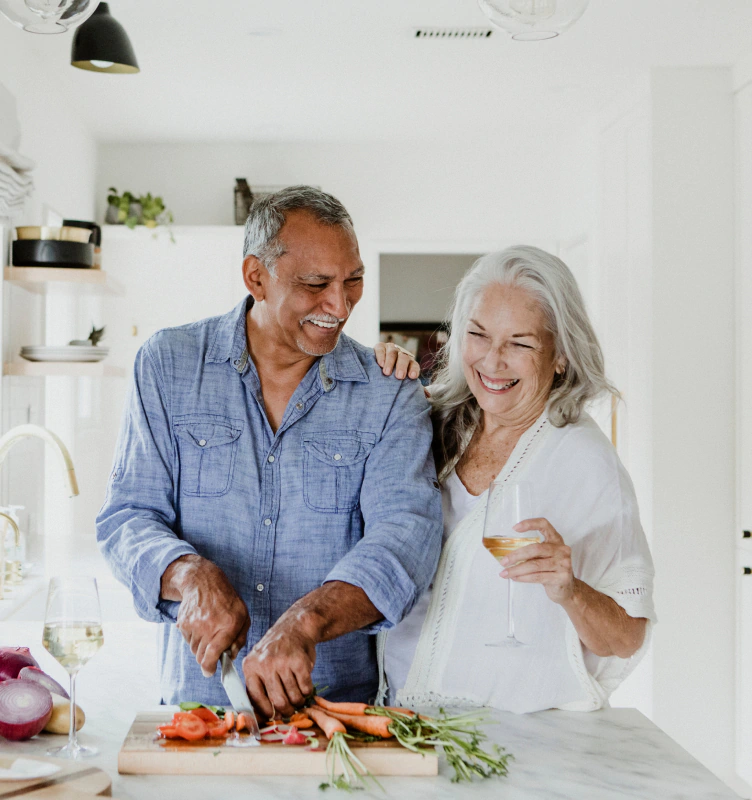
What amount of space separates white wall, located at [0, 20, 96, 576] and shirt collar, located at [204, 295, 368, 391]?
1.95 meters

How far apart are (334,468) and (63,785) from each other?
80 cm

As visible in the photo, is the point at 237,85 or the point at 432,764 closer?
the point at 432,764

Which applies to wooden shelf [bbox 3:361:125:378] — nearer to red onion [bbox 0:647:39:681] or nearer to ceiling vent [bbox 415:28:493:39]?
ceiling vent [bbox 415:28:493:39]

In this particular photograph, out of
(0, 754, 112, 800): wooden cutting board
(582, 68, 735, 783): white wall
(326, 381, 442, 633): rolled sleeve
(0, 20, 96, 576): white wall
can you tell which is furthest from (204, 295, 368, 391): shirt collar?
(582, 68, 735, 783): white wall

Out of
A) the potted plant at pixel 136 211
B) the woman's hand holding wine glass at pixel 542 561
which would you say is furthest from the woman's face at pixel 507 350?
the potted plant at pixel 136 211

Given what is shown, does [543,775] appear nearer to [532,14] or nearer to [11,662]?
[11,662]

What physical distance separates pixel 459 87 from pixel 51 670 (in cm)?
350

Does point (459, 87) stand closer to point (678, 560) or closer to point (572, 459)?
point (678, 560)

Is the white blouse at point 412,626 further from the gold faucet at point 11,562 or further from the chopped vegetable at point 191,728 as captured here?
the gold faucet at point 11,562

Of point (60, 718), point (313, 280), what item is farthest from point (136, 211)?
point (60, 718)

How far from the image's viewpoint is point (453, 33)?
3781 millimetres

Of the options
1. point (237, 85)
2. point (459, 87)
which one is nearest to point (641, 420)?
point (459, 87)

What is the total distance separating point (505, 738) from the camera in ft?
4.43

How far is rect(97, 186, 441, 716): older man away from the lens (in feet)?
5.49
